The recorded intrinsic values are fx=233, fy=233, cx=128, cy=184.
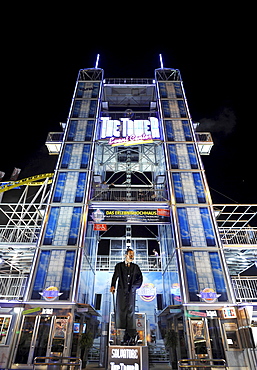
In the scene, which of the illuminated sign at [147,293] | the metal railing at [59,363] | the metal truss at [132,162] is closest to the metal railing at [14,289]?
the metal railing at [59,363]

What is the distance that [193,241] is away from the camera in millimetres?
16750

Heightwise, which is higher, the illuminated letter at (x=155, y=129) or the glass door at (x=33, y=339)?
the illuminated letter at (x=155, y=129)

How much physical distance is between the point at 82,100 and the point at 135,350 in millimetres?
24545

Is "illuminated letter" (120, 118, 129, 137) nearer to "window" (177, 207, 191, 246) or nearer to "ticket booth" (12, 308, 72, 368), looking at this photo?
"window" (177, 207, 191, 246)

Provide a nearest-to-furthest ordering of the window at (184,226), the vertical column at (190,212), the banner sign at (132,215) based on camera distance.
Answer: the vertical column at (190,212), the window at (184,226), the banner sign at (132,215)

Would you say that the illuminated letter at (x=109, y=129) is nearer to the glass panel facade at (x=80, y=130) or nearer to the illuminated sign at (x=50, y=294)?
the glass panel facade at (x=80, y=130)

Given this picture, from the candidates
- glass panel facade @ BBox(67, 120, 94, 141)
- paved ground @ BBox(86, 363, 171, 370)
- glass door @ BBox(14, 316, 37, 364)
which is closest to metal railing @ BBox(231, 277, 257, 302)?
paved ground @ BBox(86, 363, 171, 370)

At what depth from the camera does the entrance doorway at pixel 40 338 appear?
12242 mm

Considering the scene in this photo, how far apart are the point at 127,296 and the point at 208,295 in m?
8.54

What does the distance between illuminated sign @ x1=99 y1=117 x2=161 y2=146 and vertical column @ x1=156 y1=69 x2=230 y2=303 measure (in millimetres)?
1543

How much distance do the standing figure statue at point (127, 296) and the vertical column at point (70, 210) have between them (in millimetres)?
7648

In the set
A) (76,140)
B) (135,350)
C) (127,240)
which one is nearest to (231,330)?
(135,350)

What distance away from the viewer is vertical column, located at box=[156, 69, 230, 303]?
14.9 meters

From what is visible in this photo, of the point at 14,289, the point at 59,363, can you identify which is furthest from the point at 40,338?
the point at 59,363
